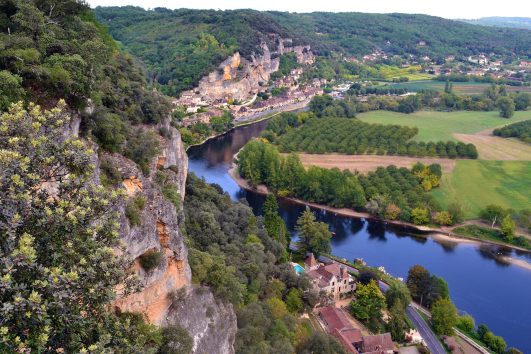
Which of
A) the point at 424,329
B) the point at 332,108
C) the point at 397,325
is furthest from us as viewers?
the point at 332,108

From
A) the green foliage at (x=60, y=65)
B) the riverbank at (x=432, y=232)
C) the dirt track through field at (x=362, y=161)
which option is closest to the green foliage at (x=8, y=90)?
the green foliage at (x=60, y=65)

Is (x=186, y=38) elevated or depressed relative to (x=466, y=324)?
elevated

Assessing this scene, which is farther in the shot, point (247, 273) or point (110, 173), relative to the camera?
point (247, 273)

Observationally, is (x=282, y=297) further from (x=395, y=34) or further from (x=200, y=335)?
(x=395, y=34)

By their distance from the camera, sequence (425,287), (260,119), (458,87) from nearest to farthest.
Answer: (425,287) < (260,119) < (458,87)

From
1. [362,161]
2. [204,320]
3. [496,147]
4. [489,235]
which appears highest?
[204,320]

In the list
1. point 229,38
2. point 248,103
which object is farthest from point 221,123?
point 229,38

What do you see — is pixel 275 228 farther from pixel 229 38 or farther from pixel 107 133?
pixel 229 38
